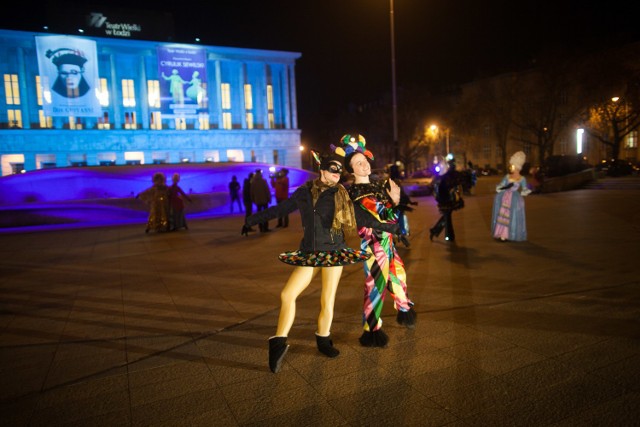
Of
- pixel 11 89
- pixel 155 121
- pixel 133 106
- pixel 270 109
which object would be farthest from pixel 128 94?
pixel 270 109

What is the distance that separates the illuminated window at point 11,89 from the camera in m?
43.8

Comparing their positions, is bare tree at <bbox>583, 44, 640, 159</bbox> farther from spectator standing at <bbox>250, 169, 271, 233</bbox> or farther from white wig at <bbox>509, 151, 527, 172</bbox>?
spectator standing at <bbox>250, 169, 271, 233</bbox>

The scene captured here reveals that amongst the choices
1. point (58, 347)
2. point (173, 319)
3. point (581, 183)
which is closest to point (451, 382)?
point (173, 319)

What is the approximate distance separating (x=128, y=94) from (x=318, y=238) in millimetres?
50522

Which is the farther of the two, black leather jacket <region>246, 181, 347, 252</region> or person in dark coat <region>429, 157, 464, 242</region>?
person in dark coat <region>429, 157, 464, 242</region>

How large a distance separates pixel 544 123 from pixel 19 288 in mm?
41277

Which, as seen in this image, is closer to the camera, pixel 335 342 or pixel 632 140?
pixel 335 342

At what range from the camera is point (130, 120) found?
48438 mm

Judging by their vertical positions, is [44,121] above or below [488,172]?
above

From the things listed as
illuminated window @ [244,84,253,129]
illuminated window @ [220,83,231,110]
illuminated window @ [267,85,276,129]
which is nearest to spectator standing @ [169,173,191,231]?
illuminated window @ [220,83,231,110]

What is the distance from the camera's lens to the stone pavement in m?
3.38

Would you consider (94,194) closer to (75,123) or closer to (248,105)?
(75,123)

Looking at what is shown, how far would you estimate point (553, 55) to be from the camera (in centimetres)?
3653

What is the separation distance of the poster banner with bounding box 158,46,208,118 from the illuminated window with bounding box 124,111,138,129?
1163 cm
